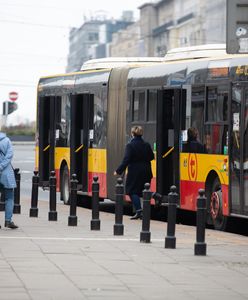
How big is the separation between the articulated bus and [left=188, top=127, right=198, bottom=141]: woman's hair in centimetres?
13

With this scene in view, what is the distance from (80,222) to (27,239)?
4.35m

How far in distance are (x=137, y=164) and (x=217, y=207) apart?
2000 millimetres

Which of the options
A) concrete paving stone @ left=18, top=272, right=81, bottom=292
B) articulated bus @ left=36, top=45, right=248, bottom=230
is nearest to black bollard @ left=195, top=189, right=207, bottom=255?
concrete paving stone @ left=18, top=272, right=81, bottom=292

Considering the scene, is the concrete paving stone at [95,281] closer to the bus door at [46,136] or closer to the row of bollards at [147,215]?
the row of bollards at [147,215]

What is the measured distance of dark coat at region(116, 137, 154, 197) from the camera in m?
22.0

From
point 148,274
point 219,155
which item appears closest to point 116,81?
point 219,155

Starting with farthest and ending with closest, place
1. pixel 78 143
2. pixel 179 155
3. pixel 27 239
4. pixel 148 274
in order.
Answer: pixel 78 143, pixel 179 155, pixel 27 239, pixel 148 274

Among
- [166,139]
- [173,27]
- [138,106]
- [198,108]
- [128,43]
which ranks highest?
[128,43]

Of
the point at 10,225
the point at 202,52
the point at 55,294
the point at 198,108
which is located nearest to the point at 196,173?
the point at 198,108

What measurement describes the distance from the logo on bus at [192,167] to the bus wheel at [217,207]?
0.61 metres

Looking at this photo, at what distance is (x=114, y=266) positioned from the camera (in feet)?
44.7

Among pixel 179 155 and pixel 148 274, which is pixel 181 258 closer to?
pixel 148 274

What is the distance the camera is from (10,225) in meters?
18.8

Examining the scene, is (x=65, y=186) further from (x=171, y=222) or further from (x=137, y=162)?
(x=171, y=222)
